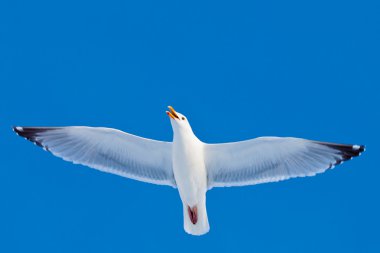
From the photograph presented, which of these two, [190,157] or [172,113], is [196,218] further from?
[172,113]

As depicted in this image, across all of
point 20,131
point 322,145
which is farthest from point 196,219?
point 20,131

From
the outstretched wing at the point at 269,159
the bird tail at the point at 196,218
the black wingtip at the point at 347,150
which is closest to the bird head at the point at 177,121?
the outstretched wing at the point at 269,159

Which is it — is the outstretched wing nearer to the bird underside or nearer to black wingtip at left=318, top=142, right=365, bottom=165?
black wingtip at left=318, top=142, right=365, bottom=165

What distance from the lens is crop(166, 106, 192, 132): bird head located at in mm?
7039

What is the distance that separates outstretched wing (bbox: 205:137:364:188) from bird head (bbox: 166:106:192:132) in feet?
0.92

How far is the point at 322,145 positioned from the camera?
23.1 feet

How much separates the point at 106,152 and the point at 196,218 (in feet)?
3.44

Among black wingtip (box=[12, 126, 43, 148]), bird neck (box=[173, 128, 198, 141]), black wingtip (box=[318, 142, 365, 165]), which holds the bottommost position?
black wingtip (box=[318, 142, 365, 165])

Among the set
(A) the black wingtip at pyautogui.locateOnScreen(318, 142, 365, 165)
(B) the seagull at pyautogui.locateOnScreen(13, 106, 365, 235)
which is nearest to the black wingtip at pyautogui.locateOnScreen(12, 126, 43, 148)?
(B) the seagull at pyautogui.locateOnScreen(13, 106, 365, 235)

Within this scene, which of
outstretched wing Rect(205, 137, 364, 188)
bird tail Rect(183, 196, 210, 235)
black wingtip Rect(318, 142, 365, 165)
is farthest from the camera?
bird tail Rect(183, 196, 210, 235)

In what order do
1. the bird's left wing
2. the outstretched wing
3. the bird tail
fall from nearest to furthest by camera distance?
the outstretched wing
the bird tail
the bird's left wing

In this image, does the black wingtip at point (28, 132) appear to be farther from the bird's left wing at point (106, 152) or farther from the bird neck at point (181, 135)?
the bird neck at point (181, 135)

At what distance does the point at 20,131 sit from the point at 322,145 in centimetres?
280

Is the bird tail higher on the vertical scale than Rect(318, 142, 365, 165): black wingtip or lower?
lower
